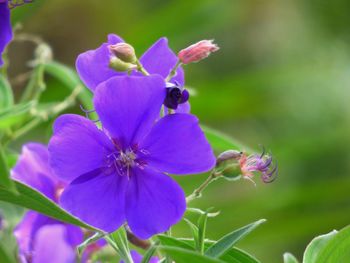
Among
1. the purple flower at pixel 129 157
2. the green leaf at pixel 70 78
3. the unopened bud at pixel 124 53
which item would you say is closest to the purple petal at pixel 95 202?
the purple flower at pixel 129 157

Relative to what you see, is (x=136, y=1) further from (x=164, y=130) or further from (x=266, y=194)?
(x=164, y=130)

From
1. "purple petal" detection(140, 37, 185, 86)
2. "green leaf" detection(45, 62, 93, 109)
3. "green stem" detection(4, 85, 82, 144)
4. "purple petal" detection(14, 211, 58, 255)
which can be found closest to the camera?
"purple petal" detection(140, 37, 185, 86)

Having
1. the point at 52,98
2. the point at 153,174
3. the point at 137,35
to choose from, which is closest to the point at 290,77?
the point at 137,35

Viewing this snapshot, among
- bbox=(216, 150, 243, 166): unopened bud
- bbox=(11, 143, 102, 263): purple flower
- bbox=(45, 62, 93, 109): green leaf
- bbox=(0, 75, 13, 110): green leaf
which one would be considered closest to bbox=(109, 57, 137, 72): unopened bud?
bbox=(216, 150, 243, 166): unopened bud

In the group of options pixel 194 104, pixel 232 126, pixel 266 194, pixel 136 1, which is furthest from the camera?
pixel 136 1

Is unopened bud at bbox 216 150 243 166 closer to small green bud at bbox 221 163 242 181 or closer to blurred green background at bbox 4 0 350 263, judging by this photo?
small green bud at bbox 221 163 242 181

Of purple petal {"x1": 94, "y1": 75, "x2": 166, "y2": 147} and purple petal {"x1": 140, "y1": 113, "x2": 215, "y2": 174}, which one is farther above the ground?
purple petal {"x1": 94, "y1": 75, "x2": 166, "y2": 147}

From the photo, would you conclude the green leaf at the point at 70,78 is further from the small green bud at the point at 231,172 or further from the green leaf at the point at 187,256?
the green leaf at the point at 187,256
